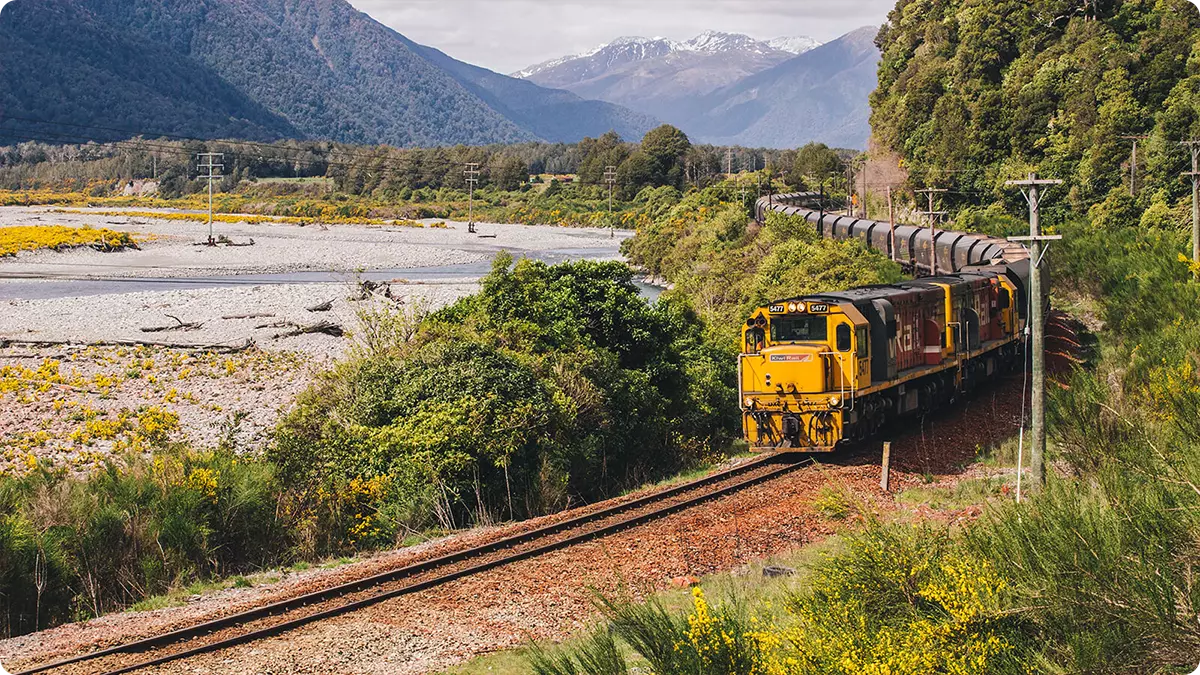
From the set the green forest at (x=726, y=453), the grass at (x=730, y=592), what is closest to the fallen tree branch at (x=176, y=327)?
the green forest at (x=726, y=453)

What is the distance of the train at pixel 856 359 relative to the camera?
861 inches

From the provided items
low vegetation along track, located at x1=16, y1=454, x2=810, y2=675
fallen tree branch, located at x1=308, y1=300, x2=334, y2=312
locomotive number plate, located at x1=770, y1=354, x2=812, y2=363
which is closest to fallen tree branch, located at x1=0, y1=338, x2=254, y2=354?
fallen tree branch, located at x1=308, y1=300, x2=334, y2=312

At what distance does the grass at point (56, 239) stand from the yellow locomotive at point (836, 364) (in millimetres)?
73571

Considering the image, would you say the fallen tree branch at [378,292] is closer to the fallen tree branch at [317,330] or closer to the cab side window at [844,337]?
the fallen tree branch at [317,330]

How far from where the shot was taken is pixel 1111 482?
970 centimetres

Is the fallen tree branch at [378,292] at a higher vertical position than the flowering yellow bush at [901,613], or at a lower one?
lower

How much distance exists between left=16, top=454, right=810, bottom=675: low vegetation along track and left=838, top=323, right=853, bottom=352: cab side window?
2.57 m

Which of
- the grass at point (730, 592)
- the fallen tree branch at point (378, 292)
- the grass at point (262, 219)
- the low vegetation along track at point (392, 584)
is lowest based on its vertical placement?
the low vegetation along track at point (392, 584)

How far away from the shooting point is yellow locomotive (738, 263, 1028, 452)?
71.6 ft

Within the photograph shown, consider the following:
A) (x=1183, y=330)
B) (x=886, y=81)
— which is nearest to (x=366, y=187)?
(x=886, y=81)

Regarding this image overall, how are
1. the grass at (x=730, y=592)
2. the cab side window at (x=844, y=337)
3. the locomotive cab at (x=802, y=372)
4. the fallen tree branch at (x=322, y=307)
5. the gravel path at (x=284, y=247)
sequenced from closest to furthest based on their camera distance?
1. the grass at (x=730, y=592)
2. the cab side window at (x=844, y=337)
3. the locomotive cab at (x=802, y=372)
4. the fallen tree branch at (x=322, y=307)
5. the gravel path at (x=284, y=247)

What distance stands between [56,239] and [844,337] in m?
82.6

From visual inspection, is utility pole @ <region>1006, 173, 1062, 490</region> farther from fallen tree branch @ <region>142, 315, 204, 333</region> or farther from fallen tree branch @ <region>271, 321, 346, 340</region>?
fallen tree branch @ <region>142, 315, 204, 333</region>

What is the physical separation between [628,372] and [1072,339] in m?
15.8
